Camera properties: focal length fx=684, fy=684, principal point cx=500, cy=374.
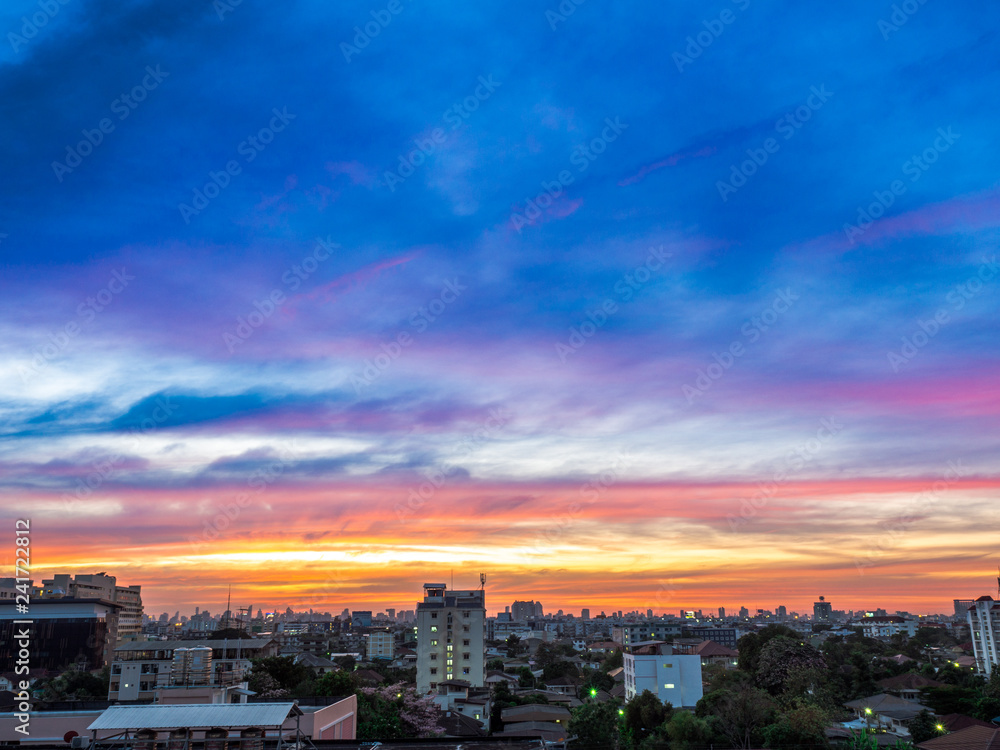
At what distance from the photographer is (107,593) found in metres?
107

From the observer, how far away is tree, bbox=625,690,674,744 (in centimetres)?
3912

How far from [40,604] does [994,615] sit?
366 ft

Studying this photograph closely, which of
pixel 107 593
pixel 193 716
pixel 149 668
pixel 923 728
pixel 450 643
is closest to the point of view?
pixel 193 716

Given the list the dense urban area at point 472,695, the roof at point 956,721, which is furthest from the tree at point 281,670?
the roof at point 956,721

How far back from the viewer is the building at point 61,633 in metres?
82.8

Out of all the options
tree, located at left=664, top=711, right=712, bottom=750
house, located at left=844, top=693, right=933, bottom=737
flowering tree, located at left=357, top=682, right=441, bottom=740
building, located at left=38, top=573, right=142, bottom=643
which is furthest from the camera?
building, located at left=38, top=573, right=142, bottom=643

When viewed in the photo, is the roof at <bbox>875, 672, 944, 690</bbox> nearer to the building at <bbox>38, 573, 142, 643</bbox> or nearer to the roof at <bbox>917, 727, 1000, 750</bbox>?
the roof at <bbox>917, 727, 1000, 750</bbox>

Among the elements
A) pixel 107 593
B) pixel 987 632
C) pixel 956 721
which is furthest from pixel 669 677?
pixel 107 593

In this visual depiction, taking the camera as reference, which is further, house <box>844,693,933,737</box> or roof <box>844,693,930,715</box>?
roof <box>844,693,930,715</box>

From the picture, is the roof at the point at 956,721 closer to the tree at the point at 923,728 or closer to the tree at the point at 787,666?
the tree at the point at 923,728

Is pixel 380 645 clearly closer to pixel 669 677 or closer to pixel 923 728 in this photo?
pixel 669 677

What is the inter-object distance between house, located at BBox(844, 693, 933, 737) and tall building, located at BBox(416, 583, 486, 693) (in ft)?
99.3

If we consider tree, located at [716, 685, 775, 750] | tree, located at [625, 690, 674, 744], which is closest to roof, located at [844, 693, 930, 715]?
tree, located at [716, 685, 775, 750]

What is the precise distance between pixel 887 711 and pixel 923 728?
29.8 ft
